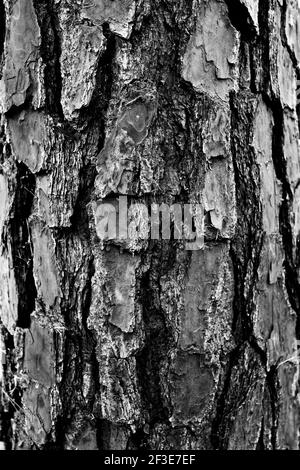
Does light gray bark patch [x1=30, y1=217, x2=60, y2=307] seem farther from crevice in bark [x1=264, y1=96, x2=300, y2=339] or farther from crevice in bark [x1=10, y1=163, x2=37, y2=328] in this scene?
crevice in bark [x1=264, y1=96, x2=300, y2=339]

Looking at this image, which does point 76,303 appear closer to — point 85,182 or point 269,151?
point 85,182

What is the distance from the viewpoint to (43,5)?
0.99 meters

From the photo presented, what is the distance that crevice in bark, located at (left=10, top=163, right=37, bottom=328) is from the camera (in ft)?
3.49

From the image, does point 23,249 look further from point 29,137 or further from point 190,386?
point 190,386

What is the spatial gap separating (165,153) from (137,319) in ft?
1.15

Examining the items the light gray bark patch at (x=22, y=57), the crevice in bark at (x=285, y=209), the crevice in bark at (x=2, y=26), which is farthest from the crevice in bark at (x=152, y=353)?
the crevice in bark at (x=2, y=26)

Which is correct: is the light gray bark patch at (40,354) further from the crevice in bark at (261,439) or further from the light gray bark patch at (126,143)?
the crevice in bark at (261,439)

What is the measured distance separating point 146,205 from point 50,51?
Answer: 1.23 feet

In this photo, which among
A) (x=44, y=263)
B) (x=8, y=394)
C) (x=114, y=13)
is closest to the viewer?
(x=114, y=13)

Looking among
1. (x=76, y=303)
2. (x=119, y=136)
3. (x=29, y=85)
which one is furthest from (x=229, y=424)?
(x=29, y=85)

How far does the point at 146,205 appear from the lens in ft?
3.26

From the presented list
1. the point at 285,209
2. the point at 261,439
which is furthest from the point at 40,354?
the point at 285,209

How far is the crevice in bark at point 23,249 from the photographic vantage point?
3.49 ft

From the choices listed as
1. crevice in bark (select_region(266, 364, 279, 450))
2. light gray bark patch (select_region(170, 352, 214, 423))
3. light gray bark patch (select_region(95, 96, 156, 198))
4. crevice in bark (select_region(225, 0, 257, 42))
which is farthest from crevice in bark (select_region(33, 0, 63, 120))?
crevice in bark (select_region(266, 364, 279, 450))
